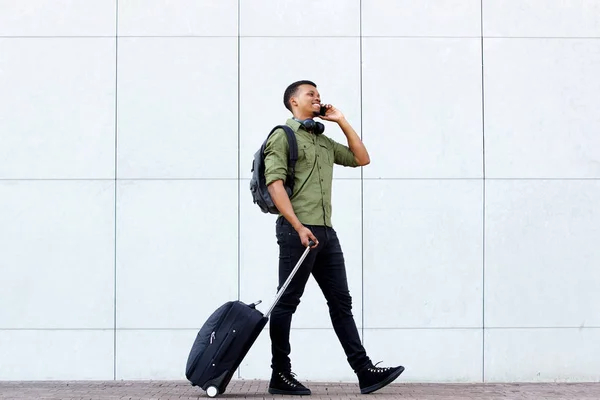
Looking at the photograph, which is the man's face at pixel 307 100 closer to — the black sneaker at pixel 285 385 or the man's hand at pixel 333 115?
the man's hand at pixel 333 115

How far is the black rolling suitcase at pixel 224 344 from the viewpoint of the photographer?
24.2ft

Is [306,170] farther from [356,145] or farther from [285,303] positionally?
[285,303]

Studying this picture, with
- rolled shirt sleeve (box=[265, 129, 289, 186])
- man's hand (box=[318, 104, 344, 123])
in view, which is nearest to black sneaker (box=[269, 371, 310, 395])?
rolled shirt sleeve (box=[265, 129, 289, 186])

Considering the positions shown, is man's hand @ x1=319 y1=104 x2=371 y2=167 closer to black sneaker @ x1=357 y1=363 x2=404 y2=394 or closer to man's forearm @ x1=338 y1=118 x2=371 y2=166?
man's forearm @ x1=338 y1=118 x2=371 y2=166

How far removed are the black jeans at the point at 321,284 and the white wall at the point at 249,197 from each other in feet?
4.10

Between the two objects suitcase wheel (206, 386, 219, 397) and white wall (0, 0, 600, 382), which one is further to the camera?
white wall (0, 0, 600, 382)

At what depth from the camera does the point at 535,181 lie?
29.6 feet

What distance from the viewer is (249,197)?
29.4 feet

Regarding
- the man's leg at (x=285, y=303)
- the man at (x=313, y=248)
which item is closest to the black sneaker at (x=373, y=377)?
the man at (x=313, y=248)

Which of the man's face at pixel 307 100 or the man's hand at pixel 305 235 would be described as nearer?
the man's hand at pixel 305 235

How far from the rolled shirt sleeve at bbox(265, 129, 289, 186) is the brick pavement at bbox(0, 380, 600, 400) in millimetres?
1452

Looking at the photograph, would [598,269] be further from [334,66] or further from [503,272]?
[334,66]

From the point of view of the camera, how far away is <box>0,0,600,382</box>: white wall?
Result: 8.93 meters

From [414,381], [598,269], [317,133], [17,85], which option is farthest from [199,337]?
[598,269]
